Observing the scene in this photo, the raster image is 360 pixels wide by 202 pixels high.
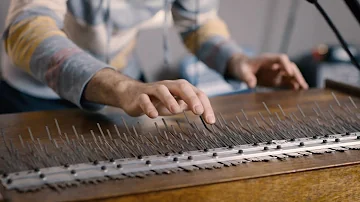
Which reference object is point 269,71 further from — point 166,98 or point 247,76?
point 166,98

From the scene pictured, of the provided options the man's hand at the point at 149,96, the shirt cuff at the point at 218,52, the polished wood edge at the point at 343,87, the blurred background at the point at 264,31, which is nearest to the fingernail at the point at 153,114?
the man's hand at the point at 149,96

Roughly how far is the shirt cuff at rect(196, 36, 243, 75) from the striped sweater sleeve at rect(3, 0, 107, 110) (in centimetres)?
43

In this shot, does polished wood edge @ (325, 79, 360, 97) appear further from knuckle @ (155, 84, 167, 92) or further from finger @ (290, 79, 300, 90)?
knuckle @ (155, 84, 167, 92)

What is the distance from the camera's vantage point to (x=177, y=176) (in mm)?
564

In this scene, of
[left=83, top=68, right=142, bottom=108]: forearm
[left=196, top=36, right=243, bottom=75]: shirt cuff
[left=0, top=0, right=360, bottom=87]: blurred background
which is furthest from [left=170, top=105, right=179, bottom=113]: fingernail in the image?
[left=0, top=0, right=360, bottom=87]: blurred background

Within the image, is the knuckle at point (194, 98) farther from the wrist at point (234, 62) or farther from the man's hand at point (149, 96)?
the wrist at point (234, 62)

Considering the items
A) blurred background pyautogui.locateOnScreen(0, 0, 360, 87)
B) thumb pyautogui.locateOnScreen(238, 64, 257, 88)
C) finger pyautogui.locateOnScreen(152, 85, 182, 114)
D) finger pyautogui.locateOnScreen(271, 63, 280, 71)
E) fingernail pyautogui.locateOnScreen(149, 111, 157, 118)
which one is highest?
finger pyautogui.locateOnScreen(152, 85, 182, 114)

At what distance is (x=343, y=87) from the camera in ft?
3.63

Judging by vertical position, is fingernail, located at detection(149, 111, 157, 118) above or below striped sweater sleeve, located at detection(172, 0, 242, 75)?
above

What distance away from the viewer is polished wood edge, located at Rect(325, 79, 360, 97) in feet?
3.47

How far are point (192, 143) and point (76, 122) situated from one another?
27cm

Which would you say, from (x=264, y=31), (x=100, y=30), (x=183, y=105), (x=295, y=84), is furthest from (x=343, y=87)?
(x=264, y=31)

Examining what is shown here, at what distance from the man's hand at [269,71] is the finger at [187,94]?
51cm

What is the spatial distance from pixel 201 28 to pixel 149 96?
764 mm
